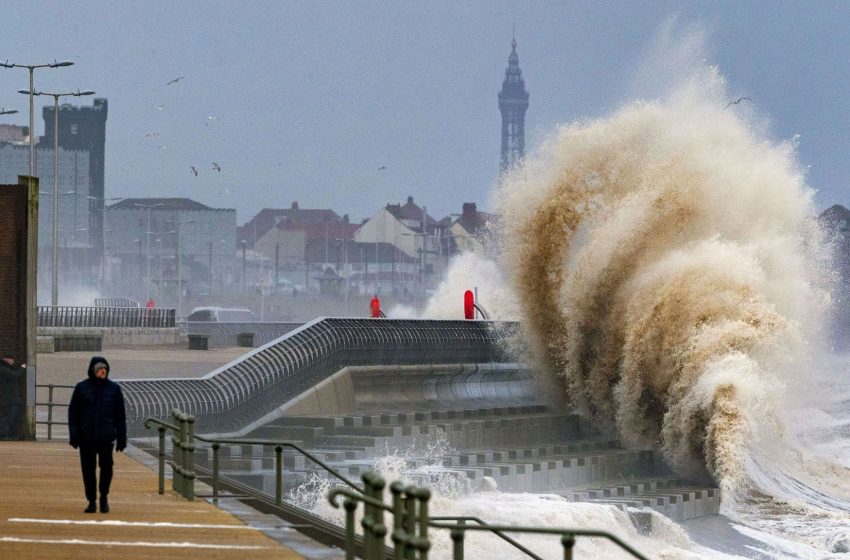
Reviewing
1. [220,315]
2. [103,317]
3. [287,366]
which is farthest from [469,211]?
[287,366]

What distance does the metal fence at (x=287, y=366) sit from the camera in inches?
934

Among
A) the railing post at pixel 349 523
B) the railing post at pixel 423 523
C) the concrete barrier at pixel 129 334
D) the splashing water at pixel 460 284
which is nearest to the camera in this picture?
the railing post at pixel 423 523

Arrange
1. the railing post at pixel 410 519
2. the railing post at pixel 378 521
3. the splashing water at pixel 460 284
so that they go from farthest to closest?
1. the splashing water at pixel 460 284
2. the railing post at pixel 410 519
3. the railing post at pixel 378 521

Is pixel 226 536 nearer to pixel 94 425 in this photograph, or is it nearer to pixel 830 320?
pixel 94 425

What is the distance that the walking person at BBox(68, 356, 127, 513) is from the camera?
1305cm

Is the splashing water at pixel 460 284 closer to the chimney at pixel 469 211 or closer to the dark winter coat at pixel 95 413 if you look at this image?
the dark winter coat at pixel 95 413

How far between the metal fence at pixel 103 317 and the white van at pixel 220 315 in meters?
12.5

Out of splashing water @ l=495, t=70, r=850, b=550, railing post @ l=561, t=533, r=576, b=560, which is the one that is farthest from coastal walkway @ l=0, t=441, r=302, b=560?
splashing water @ l=495, t=70, r=850, b=550

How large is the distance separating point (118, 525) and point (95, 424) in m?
1.03

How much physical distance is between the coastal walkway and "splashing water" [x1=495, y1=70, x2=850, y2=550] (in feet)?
43.8

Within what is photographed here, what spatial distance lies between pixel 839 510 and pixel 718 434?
2.32m

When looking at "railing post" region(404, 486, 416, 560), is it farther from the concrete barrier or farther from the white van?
the white van

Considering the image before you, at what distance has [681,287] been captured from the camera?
32.9m

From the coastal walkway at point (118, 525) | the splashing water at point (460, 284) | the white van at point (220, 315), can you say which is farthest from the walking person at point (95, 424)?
the white van at point (220, 315)
